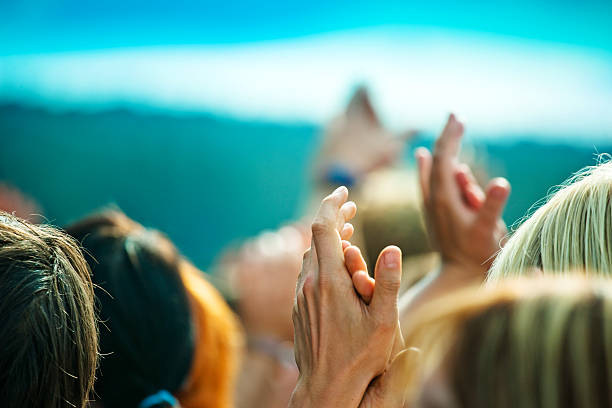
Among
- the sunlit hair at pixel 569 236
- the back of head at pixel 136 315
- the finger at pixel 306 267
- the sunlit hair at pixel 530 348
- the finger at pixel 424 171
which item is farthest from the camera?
the finger at pixel 424 171

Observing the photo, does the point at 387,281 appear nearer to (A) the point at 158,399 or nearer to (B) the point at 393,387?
(B) the point at 393,387

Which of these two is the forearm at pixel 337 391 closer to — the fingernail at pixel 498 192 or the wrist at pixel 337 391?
the wrist at pixel 337 391

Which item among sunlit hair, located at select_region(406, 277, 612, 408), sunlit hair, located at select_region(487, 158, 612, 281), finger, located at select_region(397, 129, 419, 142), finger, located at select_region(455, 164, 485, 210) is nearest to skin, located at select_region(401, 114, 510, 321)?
finger, located at select_region(455, 164, 485, 210)

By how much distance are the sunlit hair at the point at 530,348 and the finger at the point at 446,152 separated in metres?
0.97

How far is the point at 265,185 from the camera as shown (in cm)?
512

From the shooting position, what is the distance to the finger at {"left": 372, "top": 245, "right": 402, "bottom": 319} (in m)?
1.02

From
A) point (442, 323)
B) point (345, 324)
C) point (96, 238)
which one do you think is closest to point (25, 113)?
point (96, 238)

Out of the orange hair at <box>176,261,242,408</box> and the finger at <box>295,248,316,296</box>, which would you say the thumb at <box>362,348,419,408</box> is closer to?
the finger at <box>295,248,316,296</box>

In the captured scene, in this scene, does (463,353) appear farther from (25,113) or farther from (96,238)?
(25,113)

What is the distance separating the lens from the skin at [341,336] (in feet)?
3.47

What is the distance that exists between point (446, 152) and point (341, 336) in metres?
0.76

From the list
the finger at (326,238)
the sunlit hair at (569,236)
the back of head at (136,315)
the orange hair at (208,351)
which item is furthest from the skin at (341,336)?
the orange hair at (208,351)

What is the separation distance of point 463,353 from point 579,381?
11cm

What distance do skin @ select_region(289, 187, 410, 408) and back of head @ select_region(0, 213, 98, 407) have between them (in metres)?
0.37
